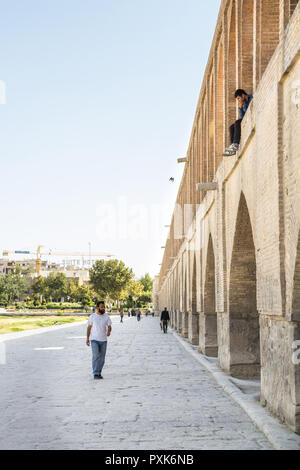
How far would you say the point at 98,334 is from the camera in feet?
33.1

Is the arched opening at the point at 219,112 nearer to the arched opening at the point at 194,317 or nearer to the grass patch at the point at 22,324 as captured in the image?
the arched opening at the point at 194,317

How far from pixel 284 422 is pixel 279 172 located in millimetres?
2758

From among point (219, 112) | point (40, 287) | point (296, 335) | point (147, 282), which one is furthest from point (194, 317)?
point (147, 282)

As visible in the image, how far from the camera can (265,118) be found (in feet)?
23.2

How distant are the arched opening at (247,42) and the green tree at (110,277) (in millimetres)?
82348

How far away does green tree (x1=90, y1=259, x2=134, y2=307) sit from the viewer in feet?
302

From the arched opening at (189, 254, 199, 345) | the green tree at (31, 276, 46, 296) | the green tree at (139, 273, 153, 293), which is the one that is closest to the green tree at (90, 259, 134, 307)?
the green tree at (31, 276, 46, 296)

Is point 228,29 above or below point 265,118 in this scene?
above

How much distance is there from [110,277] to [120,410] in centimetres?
8479

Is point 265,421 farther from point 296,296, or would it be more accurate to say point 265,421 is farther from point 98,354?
point 98,354

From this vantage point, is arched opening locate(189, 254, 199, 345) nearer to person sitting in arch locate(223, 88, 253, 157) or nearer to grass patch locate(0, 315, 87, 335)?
person sitting in arch locate(223, 88, 253, 157)

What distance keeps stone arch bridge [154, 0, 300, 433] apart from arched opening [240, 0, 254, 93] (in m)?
0.02
